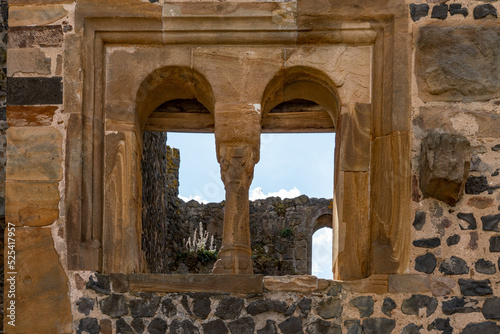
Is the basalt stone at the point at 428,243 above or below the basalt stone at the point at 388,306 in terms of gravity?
above

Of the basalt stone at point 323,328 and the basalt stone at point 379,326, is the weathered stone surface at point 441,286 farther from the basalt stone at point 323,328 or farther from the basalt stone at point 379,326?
the basalt stone at point 323,328

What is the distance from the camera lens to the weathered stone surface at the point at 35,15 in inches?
216

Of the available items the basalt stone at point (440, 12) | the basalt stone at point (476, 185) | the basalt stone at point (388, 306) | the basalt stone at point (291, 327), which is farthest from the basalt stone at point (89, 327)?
the basalt stone at point (440, 12)

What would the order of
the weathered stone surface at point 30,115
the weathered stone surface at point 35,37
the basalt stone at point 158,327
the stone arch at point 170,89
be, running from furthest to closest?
1. the stone arch at point 170,89
2. the weathered stone surface at point 35,37
3. the weathered stone surface at point 30,115
4. the basalt stone at point 158,327

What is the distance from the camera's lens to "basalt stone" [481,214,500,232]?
5109mm

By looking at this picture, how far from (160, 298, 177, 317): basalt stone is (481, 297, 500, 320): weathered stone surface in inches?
77.4

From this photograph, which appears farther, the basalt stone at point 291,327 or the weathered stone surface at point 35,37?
the weathered stone surface at point 35,37

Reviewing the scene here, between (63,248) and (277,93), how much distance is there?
1.88 metres

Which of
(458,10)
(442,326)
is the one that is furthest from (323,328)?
(458,10)

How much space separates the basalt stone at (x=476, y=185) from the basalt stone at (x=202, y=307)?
183 centimetres

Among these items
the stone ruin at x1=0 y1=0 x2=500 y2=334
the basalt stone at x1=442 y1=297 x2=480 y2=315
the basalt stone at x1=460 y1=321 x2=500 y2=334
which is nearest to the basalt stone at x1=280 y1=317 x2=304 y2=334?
the stone ruin at x1=0 y1=0 x2=500 y2=334

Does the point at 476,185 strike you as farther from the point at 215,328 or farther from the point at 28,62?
the point at 28,62

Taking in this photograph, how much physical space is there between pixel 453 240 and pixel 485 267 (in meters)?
0.26

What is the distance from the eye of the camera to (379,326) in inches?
198
